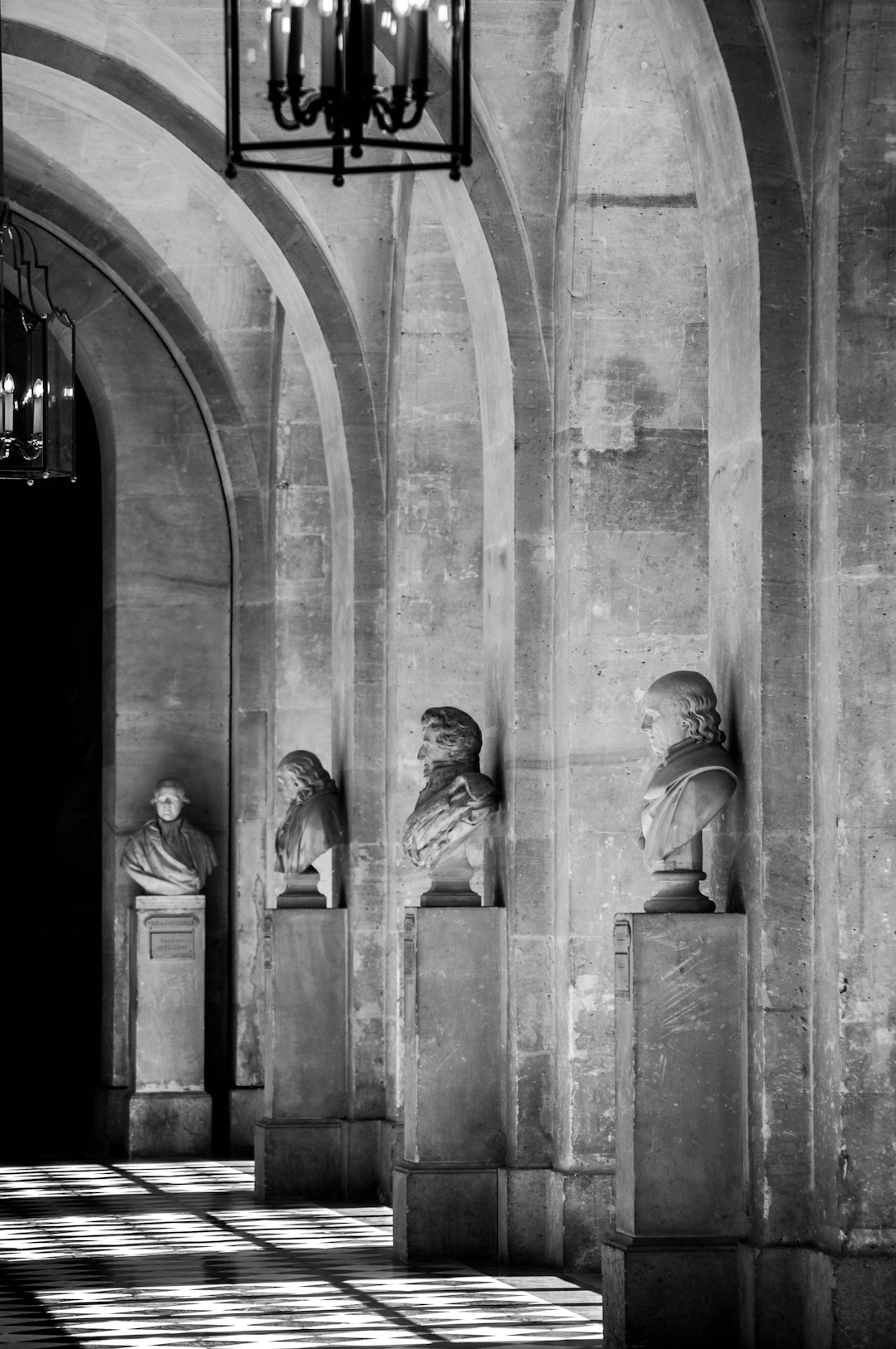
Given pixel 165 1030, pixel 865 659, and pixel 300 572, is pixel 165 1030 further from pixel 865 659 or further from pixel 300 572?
pixel 865 659

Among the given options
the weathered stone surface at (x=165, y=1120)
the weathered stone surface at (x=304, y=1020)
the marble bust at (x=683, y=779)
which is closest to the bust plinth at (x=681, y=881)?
the marble bust at (x=683, y=779)

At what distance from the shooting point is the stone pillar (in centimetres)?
1652

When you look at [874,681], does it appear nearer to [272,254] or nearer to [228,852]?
[272,254]

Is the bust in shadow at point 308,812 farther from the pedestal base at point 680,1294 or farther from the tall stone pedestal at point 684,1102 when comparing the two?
the pedestal base at point 680,1294

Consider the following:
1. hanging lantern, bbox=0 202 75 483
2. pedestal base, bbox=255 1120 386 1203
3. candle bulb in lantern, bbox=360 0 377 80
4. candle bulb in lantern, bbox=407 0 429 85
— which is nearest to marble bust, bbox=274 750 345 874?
pedestal base, bbox=255 1120 386 1203

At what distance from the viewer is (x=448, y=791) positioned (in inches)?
439

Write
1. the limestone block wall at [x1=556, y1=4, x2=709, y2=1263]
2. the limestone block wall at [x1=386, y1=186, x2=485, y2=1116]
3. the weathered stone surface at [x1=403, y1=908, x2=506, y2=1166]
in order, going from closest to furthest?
the limestone block wall at [x1=556, y1=4, x2=709, y2=1263] → the weathered stone surface at [x1=403, y1=908, x2=506, y2=1166] → the limestone block wall at [x1=386, y1=186, x2=485, y2=1116]

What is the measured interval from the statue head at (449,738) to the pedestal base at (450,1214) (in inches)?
74.8

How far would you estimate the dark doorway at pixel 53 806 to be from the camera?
17.9m

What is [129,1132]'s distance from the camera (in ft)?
54.2

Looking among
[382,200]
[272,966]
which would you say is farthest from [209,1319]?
[382,200]

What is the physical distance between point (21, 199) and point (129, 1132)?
6.59m

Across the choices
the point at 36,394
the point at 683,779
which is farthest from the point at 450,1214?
the point at 36,394

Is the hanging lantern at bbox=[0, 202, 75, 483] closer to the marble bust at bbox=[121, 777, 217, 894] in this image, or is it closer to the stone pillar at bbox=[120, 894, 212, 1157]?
the marble bust at bbox=[121, 777, 217, 894]
